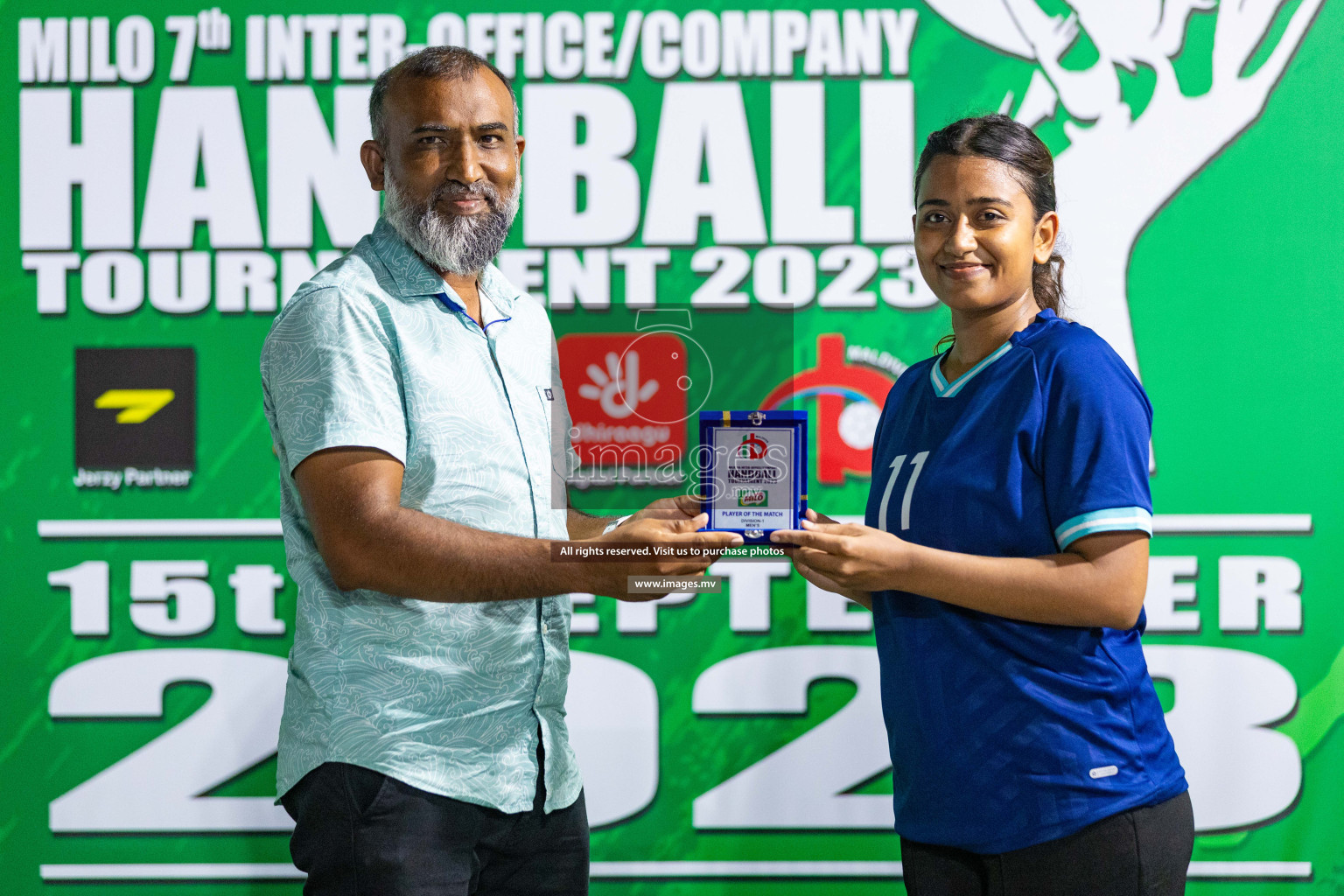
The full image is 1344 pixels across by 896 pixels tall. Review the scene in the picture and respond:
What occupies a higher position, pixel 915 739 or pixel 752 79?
pixel 752 79

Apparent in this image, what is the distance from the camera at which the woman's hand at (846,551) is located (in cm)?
126

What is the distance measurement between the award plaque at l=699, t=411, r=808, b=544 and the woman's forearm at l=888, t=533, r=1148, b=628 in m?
0.18

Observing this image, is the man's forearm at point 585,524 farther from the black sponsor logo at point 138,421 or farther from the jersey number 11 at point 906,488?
the black sponsor logo at point 138,421

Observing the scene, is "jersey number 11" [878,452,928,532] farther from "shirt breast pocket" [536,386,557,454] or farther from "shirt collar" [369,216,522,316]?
"shirt collar" [369,216,522,316]

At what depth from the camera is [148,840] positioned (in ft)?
8.28

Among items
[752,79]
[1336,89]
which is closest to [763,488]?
[752,79]

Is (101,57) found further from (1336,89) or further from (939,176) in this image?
(1336,89)

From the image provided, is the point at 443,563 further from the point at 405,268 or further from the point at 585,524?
the point at 405,268

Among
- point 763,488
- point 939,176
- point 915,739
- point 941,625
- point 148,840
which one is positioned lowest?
point 148,840

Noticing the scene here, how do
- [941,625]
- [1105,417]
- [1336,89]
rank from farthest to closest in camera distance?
[1336,89] < [941,625] < [1105,417]

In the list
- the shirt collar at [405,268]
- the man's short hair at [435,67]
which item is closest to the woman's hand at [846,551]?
the shirt collar at [405,268]

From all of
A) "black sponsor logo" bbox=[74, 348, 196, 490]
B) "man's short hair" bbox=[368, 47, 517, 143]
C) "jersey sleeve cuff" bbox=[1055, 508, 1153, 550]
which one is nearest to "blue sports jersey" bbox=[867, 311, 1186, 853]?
"jersey sleeve cuff" bbox=[1055, 508, 1153, 550]

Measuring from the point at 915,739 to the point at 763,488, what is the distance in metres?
0.42

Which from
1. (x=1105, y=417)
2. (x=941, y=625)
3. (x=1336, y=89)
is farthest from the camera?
(x=1336, y=89)
